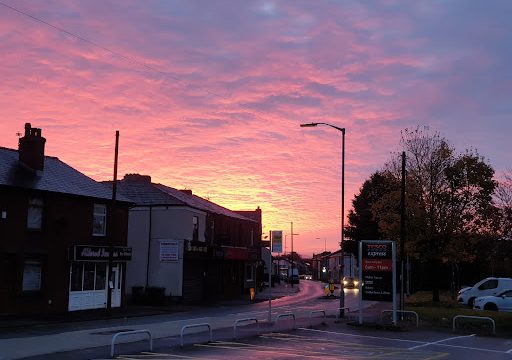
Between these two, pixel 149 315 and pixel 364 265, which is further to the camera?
pixel 149 315

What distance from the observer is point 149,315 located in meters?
30.6

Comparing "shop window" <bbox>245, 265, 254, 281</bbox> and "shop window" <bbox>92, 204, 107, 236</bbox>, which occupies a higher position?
"shop window" <bbox>92, 204, 107, 236</bbox>

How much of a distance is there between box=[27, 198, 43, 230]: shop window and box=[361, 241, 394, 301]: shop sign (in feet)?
55.2

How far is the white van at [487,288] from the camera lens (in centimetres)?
3472

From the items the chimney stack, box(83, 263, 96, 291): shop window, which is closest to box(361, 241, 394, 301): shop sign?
box(83, 263, 96, 291): shop window

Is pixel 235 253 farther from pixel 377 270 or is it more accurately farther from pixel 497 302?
pixel 377 270

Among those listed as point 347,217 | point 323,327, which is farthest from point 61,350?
point 347,217

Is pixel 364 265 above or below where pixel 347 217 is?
below

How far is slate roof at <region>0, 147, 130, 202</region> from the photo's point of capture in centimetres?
2859

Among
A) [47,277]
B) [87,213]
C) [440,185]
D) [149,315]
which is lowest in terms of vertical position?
[149,315]

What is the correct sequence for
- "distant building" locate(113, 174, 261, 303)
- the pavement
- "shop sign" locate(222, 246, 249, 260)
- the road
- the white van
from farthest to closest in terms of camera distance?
"shop sign" locate(222, 246, 249, 260) < "distant building" locate(113, 174, 261, 303) < the white van < the pavement < the road

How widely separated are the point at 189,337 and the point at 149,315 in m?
12.6

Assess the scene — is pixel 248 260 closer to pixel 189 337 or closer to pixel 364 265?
pixel 364 265

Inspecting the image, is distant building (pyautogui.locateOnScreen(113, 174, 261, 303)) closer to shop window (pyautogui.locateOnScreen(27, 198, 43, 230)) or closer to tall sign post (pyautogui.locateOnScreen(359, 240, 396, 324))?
shop window (pyautogui.locateOnScreen(27, 198, 43, 230))
